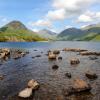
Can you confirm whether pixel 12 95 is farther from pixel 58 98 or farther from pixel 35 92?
pixel 58 98

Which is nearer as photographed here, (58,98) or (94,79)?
(58,98)

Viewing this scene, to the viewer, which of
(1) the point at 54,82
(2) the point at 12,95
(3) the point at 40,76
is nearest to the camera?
(2) the point at 12,95

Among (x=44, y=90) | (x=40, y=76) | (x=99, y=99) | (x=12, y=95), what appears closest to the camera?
(x=99, y=99)

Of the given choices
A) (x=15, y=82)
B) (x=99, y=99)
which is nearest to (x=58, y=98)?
(x=99, y=99)

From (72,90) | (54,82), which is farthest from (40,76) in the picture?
(72,90)

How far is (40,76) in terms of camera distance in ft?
182

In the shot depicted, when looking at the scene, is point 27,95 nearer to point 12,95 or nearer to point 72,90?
point 12,95

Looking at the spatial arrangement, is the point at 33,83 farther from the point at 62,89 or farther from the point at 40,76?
the point at 40,76

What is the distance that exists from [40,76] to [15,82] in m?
8.67

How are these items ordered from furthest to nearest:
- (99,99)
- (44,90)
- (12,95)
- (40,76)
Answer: (40,76), (44,90), (12,95), (99,99)

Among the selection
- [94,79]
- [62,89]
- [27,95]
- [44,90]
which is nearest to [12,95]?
[27,95]

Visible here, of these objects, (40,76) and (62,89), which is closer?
(62,89)

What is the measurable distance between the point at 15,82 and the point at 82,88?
1718 cm

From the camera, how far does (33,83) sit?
43.3 meters
